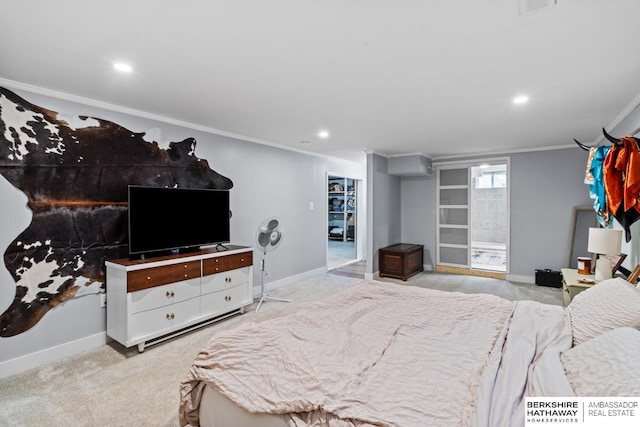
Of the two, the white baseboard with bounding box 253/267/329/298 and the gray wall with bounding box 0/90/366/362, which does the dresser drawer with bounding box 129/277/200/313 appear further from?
the white baseboard with bounding box 253/267/329/298

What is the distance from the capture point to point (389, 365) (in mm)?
1450

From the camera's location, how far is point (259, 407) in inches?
49.7

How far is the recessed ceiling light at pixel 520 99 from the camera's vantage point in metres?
2.84

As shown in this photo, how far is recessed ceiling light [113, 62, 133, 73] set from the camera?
87.2 inches

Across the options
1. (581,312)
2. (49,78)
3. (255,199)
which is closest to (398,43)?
(581,312)

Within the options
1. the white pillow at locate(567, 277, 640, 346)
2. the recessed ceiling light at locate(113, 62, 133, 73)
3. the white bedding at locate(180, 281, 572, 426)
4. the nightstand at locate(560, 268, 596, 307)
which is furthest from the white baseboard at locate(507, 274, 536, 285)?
the recessed ceiling light at locate(113, 62, 133, 73)

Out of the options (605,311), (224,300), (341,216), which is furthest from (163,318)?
(341,216)

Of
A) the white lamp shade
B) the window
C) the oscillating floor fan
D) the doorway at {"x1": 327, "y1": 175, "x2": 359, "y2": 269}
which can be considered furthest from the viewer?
the doorway at {"x1": 327, "y1": 175, "x2": 359, "y2": 269}

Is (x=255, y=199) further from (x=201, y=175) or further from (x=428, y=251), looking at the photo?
(x=428, y=251)

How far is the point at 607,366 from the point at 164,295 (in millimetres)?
3201

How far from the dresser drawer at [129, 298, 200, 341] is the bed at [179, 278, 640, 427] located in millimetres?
1516

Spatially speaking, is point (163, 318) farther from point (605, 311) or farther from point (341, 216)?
point (341, 216)

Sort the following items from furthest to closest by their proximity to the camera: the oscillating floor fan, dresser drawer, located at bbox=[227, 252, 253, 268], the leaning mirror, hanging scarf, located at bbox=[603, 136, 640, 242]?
the leaning mirror, the oscillating floor fan, dresser drawer, located at bbox=[227, 252, 253, 268], hanging scarf, located at bbox=[603, 136, 640, 242]

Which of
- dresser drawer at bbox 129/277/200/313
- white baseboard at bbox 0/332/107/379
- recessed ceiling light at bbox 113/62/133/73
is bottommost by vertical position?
white baseboard at bbox 0/332/107/379
